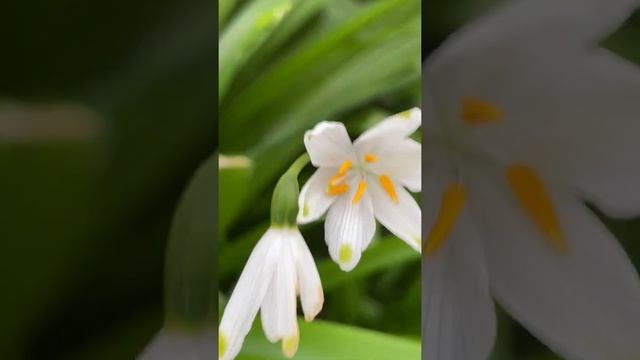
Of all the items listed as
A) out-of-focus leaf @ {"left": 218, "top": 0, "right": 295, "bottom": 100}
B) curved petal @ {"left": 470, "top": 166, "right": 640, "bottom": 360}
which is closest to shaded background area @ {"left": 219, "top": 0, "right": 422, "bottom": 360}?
out-of-focus leaf @ {"left": 218, "top": 0, "right": 295, "bottom": 100}

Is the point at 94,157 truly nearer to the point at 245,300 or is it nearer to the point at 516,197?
the point at 245,300

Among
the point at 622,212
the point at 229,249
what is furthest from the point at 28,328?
the point at 622,212

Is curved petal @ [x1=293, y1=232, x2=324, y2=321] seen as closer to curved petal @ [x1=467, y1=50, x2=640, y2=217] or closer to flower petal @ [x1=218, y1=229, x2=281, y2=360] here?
Result: flower petal @ [x1=218, y1=229, x2=281, y2=360]

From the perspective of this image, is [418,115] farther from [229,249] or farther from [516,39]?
[229,249]

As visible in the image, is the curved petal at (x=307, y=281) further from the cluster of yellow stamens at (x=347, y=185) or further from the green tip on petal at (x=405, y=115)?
the green tip on petal at (x=405, y=115)

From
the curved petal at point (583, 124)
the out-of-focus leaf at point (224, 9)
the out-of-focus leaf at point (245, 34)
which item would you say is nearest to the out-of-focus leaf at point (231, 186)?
the out-of-focus leaf at point (245, 34)

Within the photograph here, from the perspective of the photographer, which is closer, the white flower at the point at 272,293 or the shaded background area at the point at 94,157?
the shaded background area at the point at 94,157

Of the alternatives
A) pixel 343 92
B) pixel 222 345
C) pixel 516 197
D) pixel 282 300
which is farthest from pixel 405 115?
pixel 222 345
